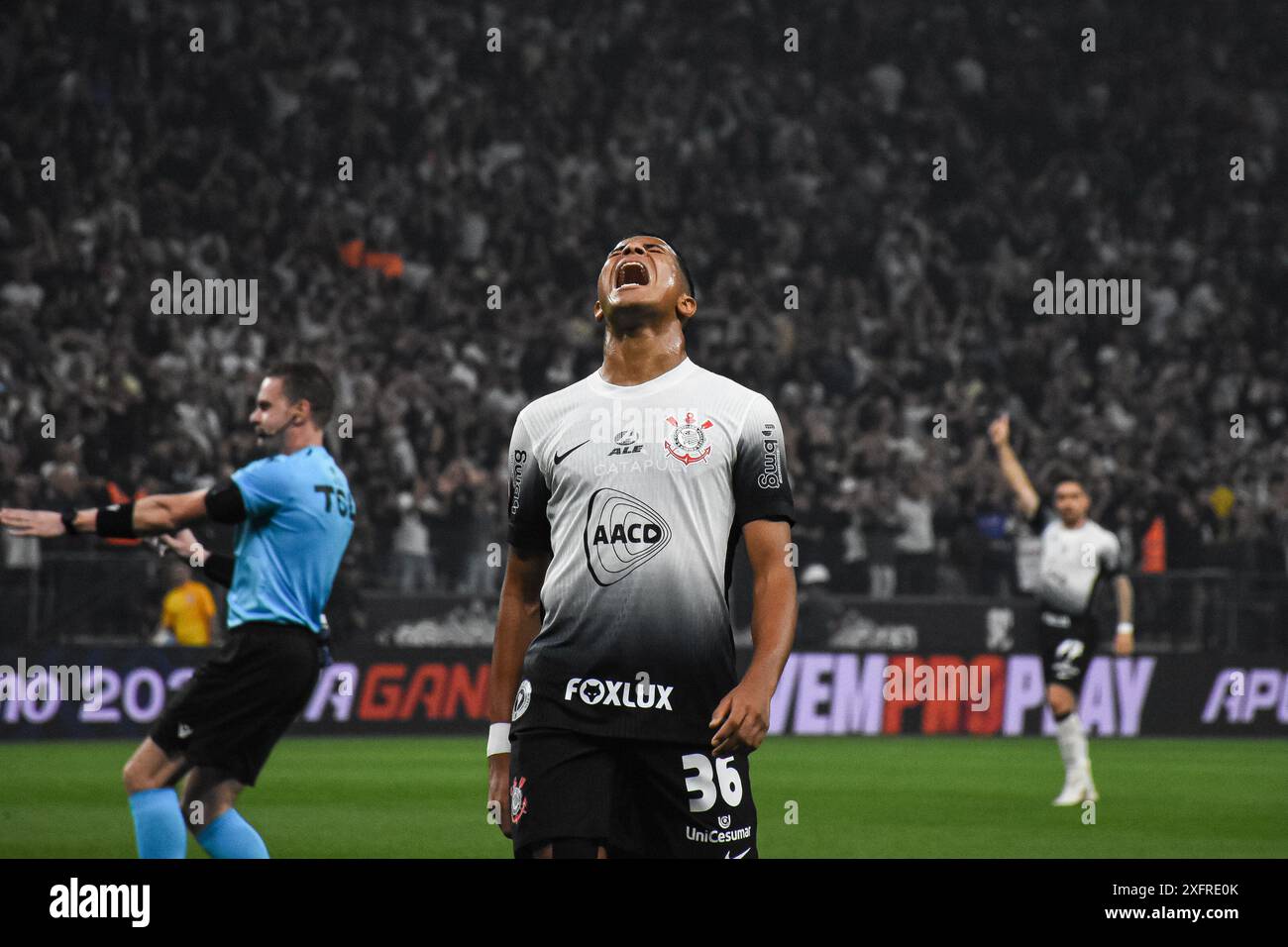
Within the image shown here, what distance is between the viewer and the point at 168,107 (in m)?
27.2

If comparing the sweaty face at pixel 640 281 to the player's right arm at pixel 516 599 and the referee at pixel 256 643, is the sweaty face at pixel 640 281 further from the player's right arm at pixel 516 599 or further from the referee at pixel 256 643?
the referee at pixel 256 643

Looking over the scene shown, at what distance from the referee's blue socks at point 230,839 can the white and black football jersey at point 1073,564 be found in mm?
8081

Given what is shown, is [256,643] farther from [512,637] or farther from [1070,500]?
[1070,500]

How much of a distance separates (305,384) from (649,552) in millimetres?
3384

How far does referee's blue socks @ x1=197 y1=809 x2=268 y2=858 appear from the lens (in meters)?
8.16

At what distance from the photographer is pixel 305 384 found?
815 cm

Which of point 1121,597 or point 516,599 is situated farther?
point 1121,597

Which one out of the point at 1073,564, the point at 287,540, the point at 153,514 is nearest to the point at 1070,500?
the point at 1073,564

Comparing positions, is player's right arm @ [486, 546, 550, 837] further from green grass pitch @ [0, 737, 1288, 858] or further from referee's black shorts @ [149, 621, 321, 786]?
green grass pitch @ [0, 737, 1288, 858]

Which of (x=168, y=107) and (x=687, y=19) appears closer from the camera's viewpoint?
(x=168, y=107)

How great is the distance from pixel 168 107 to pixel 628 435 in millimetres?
23583

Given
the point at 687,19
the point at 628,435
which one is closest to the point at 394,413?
the point at 687,19

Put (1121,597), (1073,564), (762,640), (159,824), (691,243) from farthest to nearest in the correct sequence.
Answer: (691,243) < (1121,597) < (1073,564) < (159,824) < (762,640)

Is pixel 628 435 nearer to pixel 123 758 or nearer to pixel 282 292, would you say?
pixel 123 758
